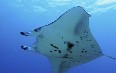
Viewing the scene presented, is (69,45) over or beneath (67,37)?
beneath

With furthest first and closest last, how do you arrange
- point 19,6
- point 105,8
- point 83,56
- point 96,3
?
point 19,6, point 105,8, point 96,3, point 83,56

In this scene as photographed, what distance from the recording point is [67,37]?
A: 12.1 ft

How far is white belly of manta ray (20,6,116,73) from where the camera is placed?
364cm

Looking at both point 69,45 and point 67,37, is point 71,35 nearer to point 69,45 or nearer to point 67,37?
point 67,37

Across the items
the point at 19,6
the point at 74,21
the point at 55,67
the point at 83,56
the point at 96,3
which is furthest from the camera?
the point at 19,6

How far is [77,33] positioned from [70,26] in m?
0.21

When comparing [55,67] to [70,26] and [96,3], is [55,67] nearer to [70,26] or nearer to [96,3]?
[70,26]

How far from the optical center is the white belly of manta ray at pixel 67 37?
364cm

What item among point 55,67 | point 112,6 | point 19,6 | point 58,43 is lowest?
point 55,67

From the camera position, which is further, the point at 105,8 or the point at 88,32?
the point at 105,8

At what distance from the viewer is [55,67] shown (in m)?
4.46

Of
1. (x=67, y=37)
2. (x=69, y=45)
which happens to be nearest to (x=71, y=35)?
(x=67, y=37)

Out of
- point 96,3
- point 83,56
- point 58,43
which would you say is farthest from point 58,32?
point 96,3

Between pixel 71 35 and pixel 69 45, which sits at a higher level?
pixel 71 35
